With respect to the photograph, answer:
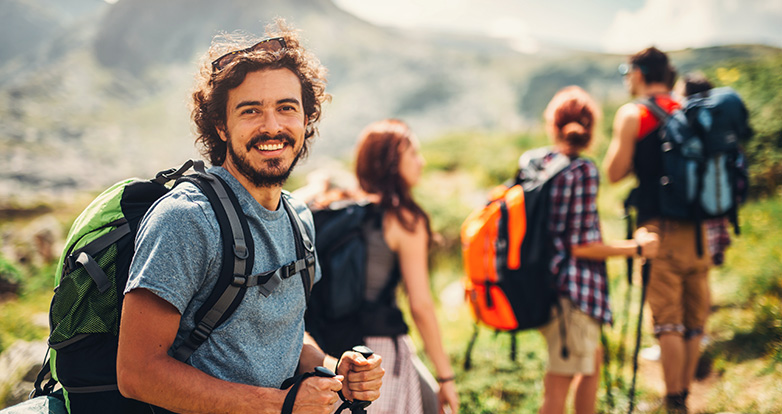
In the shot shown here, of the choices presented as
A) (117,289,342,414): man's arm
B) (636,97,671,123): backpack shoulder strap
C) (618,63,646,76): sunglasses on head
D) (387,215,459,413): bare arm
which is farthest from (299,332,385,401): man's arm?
(618,63,646,76): sunglasses on head

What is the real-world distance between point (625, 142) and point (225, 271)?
2843 millimetres

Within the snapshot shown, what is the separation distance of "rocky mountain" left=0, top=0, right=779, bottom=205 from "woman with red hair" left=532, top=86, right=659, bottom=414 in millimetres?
13393

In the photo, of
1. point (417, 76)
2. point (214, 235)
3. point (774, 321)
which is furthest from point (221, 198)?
point (417, 76)

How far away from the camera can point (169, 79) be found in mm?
35500

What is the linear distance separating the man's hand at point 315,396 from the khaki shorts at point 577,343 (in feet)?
6.24

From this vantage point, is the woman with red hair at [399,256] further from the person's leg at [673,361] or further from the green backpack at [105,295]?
the person's leg at [673,361]

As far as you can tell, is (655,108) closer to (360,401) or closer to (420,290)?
(420,290)

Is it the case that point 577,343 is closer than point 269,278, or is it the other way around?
point 269,278

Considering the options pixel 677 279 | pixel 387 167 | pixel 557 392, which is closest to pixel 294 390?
pixel 387 167

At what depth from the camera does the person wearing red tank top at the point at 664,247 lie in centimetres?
313

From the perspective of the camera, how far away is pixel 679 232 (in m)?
3.14

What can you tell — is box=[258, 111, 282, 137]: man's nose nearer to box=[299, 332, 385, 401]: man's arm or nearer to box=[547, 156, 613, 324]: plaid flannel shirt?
box=[299, 332, 385, 401]: man's arm

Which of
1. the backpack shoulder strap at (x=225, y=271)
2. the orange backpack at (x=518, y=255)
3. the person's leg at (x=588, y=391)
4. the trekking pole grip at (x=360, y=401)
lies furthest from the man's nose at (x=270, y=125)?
the person's leg at (x=588, y=391)

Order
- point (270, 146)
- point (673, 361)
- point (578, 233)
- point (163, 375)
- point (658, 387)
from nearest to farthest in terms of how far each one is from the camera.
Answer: point (163, 375) → point (270, 146) → point (578, 233) → point (673, 361) → point (658, 387)
